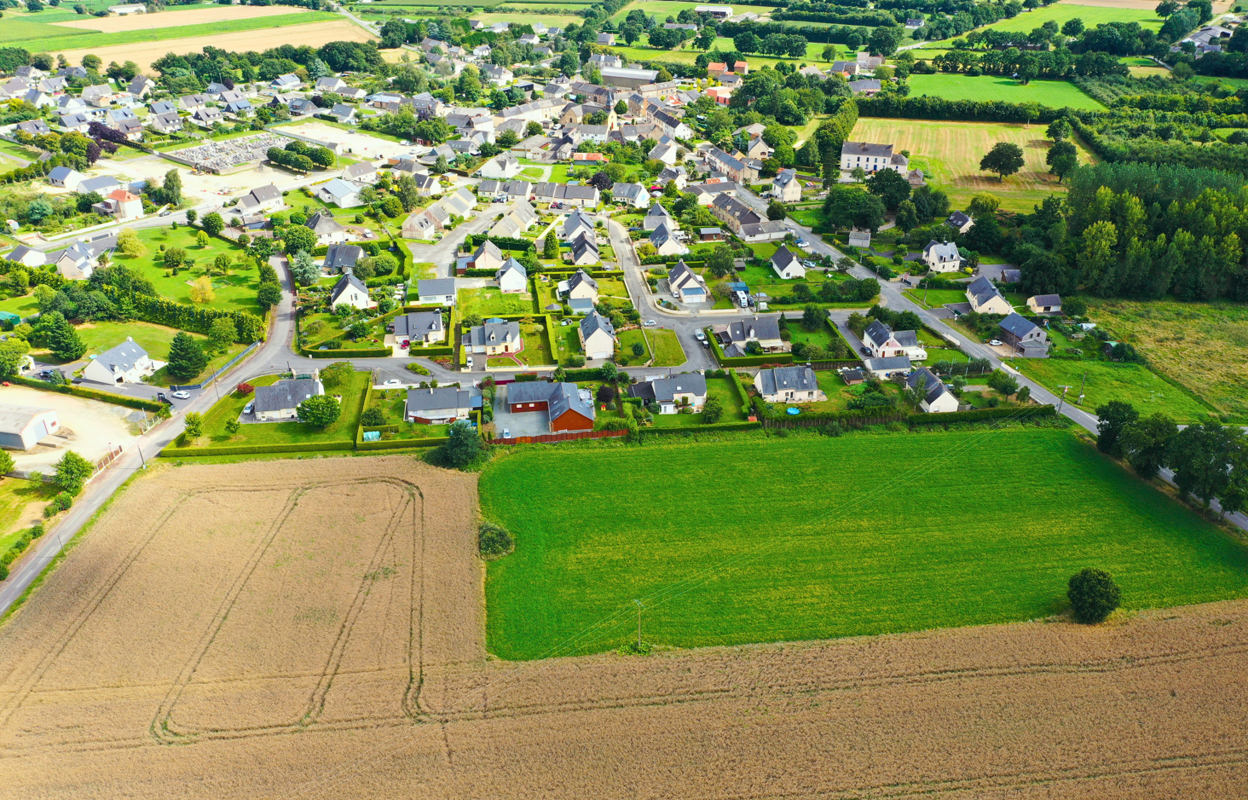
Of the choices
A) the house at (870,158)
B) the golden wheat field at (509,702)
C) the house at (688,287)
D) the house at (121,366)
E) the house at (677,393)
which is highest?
the house at (870,158)

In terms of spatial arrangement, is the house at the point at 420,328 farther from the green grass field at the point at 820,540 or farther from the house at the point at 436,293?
the green grass field at the point at 820,540

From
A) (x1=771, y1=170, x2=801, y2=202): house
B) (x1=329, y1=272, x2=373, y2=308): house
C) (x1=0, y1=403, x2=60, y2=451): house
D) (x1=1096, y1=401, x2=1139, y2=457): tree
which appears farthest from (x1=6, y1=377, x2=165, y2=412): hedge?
(x1=771, y1=170, x2=801, y2=202): house

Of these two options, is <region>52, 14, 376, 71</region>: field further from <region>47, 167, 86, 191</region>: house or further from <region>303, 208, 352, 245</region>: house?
<region>303, 208, 352, 245</region>: house

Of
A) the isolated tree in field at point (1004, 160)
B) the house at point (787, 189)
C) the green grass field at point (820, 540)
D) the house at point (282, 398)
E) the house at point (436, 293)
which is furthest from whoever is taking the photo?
the isolated tree in field at point (1004, 160)

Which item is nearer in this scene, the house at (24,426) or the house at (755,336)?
the house at (24,426)

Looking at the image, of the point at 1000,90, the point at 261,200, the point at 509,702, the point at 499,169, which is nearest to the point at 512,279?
the point at 261,200

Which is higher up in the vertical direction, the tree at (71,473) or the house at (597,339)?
the house at (597,339)

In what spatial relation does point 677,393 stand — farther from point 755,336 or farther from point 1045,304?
point 1045,304

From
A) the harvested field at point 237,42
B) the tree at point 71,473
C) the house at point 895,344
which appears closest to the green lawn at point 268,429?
the tree at point 71,473
